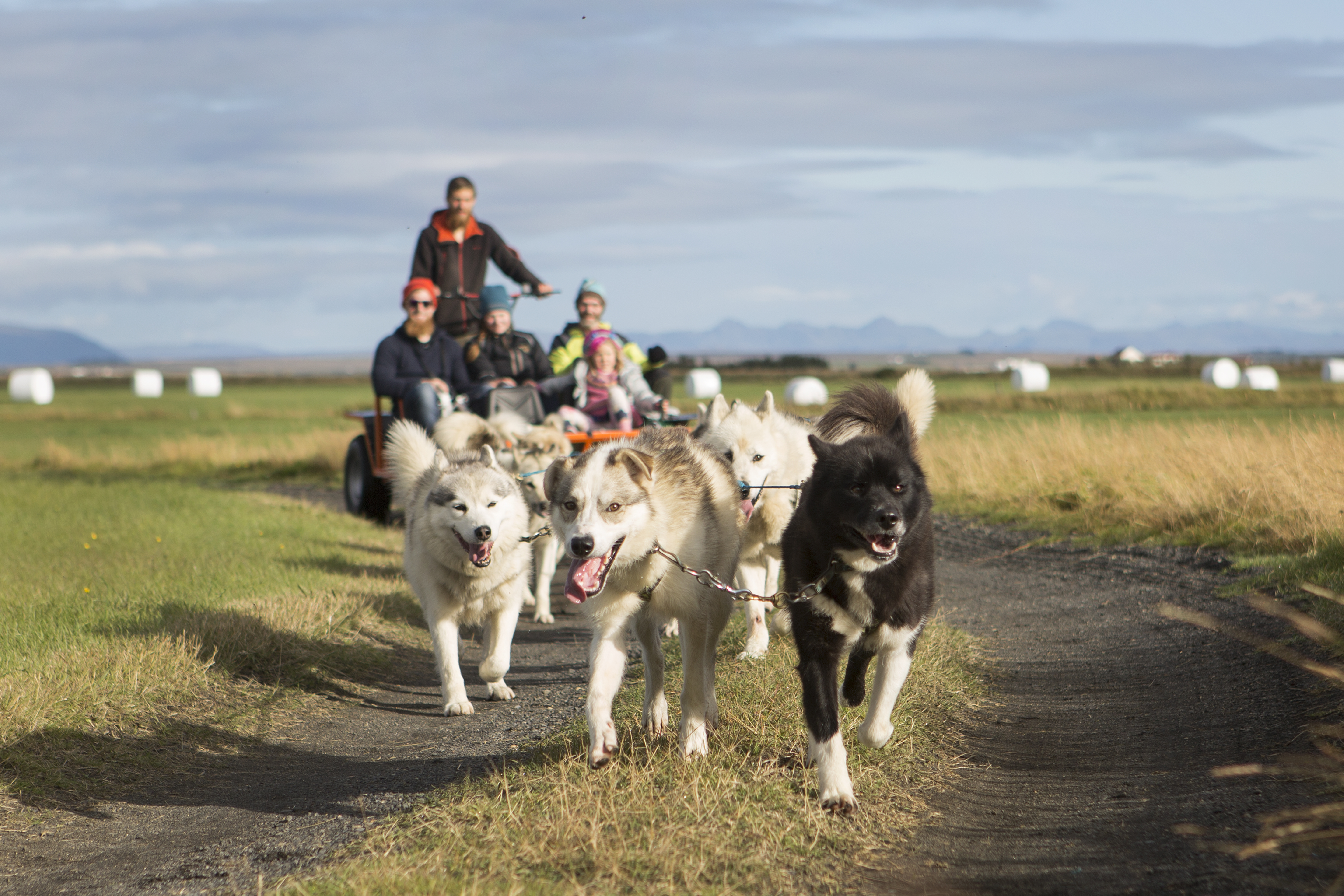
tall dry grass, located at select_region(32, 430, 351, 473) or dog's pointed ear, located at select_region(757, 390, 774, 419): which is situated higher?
dog's pointed ear, located at select_region(757, 390, 774, 419)

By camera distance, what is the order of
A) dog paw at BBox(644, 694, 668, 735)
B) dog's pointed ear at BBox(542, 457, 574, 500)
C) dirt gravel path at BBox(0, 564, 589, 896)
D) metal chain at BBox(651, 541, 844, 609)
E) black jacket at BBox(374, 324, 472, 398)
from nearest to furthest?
dirt gravel path at BBox(0, 564, 589, 896) < metal chain at BBox(651, 541, 844, 609) < dog's pointed ear at BBox(542, 457, 574, 500) < dog paw at BBox(644, 694, 668, 735) < black jacket at BBox(374, 324, 472, 398)

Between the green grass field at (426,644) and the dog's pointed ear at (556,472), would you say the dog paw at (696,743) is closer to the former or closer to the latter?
the green grass field at (426,644)

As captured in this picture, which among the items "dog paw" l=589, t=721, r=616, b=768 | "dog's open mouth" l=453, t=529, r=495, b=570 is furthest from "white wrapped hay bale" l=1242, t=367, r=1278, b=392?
"dog paw" l=589, t=721, r=616, b=768

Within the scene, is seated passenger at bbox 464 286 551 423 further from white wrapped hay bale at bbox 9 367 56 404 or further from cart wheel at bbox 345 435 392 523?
white wrapped hay bale at bbox 9 367 56 404

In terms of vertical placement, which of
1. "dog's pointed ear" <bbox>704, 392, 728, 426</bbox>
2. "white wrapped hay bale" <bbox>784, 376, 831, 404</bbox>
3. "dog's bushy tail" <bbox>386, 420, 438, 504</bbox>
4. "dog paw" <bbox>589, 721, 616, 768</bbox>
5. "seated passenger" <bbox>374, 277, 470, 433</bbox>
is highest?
"seated passenger" <bbox>374, 277, 470, 433</bbox>

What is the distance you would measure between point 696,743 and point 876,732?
2.70 feet

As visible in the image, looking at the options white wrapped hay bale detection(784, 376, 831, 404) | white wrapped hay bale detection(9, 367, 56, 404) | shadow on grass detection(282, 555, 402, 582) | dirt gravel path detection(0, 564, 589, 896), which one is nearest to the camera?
dirt gravel path detection(0, 564, 589, 896)

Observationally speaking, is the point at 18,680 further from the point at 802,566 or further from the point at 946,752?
the point at 946,752

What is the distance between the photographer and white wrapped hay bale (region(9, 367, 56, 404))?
66.9m

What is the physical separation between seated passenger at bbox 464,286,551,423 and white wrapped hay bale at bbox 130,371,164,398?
7283 cm

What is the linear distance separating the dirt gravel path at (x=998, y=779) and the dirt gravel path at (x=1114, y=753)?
0.04 ft

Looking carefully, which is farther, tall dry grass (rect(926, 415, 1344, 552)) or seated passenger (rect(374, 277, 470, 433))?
seated passenger (rect(374, 277, 470, 433))

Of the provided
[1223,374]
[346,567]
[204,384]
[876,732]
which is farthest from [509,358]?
[204,384]

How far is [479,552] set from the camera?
6398 mm
